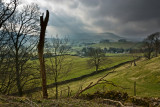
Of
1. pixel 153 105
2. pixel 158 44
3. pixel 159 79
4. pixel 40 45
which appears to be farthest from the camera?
pixel 158 44

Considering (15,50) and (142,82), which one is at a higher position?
(15,50)

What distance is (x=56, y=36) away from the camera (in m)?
15.5

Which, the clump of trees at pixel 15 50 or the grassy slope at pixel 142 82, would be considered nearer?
the clump of trees at pixel 15 50

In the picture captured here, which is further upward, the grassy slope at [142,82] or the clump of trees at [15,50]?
the clump of trees at [15,50]

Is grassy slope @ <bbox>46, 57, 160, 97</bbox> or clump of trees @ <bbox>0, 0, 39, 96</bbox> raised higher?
clump of trees @ <bbox>0, 0, 39, 96</bbox>

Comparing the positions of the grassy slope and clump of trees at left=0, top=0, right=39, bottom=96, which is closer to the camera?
clump of trees at left=0, top=0, right=39, bottom=96

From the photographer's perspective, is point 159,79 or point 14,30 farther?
point 159,79

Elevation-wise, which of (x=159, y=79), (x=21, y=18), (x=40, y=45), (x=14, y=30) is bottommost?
(x=159, y=79)

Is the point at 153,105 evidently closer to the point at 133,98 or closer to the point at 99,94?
the point at 133,98

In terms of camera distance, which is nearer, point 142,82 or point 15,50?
point 15,50

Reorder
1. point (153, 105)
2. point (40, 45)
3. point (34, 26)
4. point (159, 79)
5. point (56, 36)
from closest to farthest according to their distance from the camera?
point (40, 45)
point (153, 105)
point (34, 26)
point (56, 36)
point (159, 79)

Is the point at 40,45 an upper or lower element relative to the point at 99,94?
upper

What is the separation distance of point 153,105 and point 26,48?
1242 cm

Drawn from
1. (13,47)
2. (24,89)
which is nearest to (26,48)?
(13,47)
